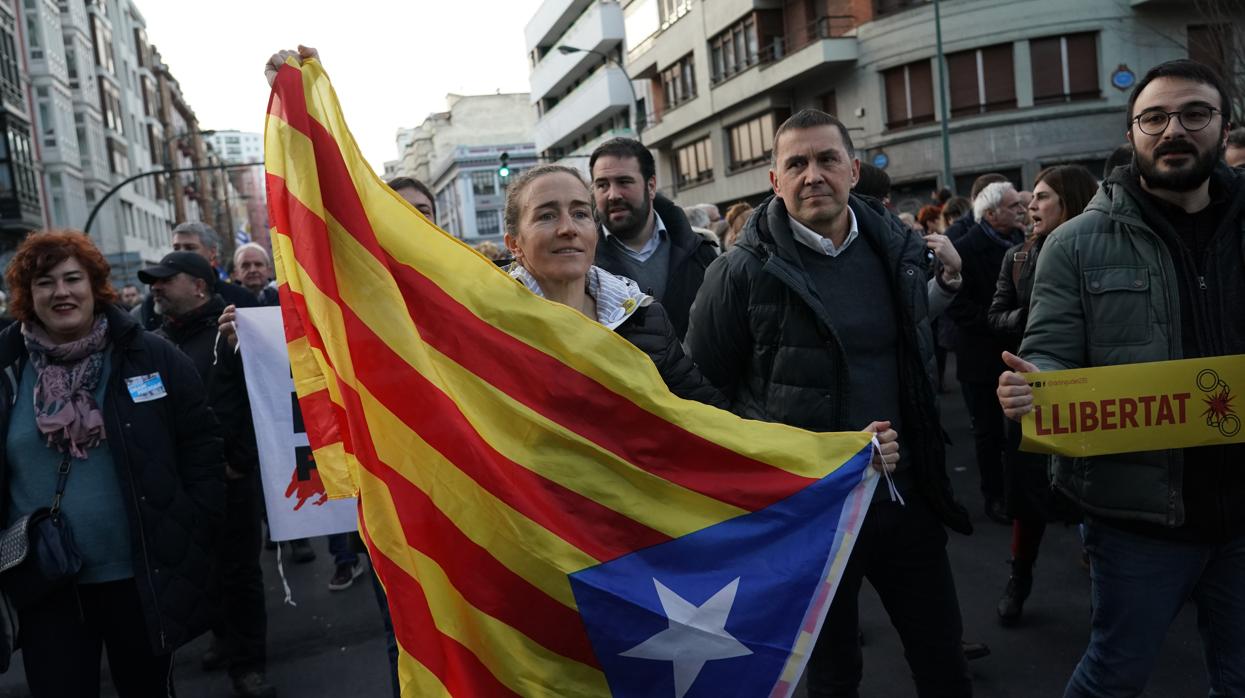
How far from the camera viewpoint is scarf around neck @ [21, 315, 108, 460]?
3.45m

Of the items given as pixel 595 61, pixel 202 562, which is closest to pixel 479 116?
pixel 595 61

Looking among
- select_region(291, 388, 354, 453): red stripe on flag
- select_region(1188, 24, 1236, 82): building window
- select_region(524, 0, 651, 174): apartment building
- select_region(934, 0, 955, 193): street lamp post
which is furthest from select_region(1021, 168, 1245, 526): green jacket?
select_region(524, 0, 651, 174): apartment building

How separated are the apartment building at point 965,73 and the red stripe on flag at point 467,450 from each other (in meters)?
23.3

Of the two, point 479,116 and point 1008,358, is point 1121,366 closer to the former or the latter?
point 1008,358

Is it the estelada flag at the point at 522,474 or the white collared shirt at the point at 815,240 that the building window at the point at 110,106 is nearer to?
the estelada flag at the point at 522,474

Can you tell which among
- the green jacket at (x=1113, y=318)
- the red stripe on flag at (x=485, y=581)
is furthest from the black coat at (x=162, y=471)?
the green jacket at (x=1113, y=318)

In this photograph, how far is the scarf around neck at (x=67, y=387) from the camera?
3.45 metres

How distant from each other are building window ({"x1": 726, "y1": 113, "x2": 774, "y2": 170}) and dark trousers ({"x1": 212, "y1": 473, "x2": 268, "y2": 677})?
2719 cm

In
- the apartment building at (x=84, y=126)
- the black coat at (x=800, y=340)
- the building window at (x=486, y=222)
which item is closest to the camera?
the black coat at (x=800, y=340)

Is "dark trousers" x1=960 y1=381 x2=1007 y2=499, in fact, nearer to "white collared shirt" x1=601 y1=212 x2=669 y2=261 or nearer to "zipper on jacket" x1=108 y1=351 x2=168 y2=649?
"white collared shirt" x1=601 y1=212 x2=669 y2=261

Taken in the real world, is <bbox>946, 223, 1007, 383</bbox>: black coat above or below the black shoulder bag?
above

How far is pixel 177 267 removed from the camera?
5098 millimetres

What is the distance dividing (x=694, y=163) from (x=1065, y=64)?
15102 mm

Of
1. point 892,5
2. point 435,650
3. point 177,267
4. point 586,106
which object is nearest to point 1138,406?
point 435,650
